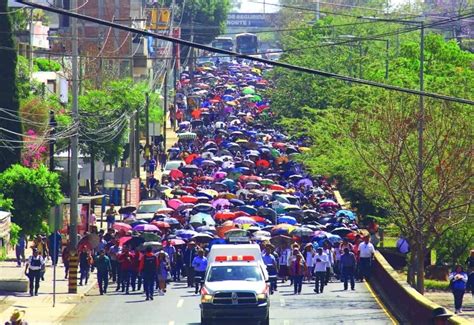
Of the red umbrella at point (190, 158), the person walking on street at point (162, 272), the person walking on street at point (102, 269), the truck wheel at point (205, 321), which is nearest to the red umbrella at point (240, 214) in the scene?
the person walking on street at point (162, 272)

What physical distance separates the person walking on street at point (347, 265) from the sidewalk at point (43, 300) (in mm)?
7578

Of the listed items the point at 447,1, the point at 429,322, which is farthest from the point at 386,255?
the point at 447,1

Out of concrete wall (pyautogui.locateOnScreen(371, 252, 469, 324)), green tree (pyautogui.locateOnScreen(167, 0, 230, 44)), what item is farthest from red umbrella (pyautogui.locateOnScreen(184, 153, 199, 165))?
green tree (pyautogui.locateOnScreen(167, 0, 230, 44))

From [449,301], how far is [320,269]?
5.22 metres

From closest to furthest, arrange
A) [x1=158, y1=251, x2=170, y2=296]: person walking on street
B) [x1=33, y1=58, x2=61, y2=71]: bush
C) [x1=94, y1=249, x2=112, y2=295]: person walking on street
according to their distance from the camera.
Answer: [x1=94, y1=249, x2=112, y2=295]: person walking on street
[x1=158, y1=251, x2=170, y2=296]: person walking on street
[x1=33, y1=58, x2=61, y2=71]: bush

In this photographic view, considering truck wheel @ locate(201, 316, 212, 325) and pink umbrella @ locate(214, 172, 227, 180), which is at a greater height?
pink umbrella @ locate(214, 172, 227, 180)

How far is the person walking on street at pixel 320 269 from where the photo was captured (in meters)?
38.9

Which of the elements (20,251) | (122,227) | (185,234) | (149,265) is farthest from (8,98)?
(149,265)

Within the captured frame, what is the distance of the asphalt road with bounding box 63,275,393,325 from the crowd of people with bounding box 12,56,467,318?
0.56 metres

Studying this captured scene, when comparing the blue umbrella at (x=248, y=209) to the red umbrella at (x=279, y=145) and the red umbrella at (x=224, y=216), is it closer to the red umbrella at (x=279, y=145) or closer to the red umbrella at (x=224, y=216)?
the red umbrella at (x=224, y=216)

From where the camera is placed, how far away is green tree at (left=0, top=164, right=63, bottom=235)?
41.4m

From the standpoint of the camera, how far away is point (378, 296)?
38625 mm

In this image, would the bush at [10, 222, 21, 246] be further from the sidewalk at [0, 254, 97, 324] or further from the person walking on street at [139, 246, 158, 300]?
the person walking on street at [139, 246, 158, 300]

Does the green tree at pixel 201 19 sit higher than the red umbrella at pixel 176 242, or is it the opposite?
the green tree at pixel 201 19
